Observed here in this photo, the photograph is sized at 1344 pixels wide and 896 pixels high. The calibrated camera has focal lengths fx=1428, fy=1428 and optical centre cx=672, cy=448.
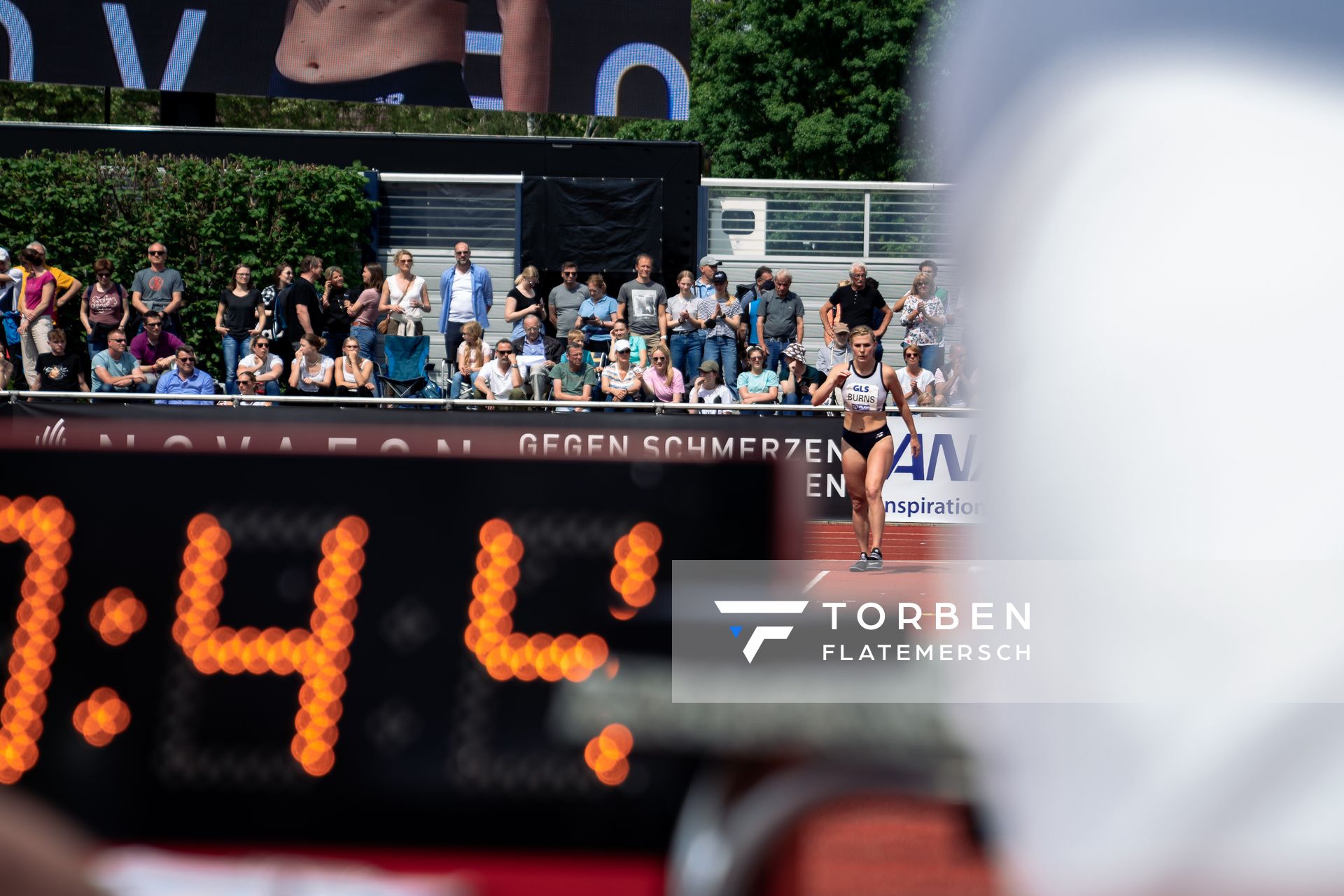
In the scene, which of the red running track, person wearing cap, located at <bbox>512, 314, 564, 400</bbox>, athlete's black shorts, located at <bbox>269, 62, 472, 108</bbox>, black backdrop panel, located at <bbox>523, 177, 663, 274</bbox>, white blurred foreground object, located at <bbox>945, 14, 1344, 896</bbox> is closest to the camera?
white blurred foreground object, located at <bbox>945, 14, 1344, 896</bbox>

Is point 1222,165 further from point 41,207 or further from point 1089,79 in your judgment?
point 41,207

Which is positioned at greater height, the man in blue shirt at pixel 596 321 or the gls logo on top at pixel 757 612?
the man in blue shirt at pixel 596 321

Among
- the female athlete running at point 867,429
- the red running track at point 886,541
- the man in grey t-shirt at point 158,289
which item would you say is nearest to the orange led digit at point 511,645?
the female athlete running at point 867,429

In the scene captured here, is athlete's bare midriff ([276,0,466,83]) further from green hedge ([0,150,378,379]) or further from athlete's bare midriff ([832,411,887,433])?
athlete's bare midriff ([832,411,887,433])

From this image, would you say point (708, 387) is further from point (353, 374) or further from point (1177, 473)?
point (1177, 473)

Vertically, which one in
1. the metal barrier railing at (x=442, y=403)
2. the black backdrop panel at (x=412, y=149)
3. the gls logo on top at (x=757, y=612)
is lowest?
the gls logo on top at (x=757, y=612)

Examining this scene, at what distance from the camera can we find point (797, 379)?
15078 mm

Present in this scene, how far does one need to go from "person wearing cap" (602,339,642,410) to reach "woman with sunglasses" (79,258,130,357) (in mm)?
5782

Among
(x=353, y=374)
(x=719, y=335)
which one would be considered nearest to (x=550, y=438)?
(x=353, y=374)

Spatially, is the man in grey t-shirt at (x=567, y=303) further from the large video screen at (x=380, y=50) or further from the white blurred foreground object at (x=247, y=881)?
the white blurred foreground object at (x=247, y=881)

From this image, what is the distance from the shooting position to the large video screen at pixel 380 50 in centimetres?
2131

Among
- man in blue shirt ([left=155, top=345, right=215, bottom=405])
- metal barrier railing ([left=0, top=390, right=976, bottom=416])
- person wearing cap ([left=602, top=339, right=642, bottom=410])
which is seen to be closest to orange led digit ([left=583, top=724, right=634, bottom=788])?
metal barrier railing ([left=0, top=390, right=976, bottom=416])

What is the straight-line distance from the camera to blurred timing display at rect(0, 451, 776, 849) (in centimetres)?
281

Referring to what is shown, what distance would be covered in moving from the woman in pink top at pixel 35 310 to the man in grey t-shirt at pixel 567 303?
18.4 feet
